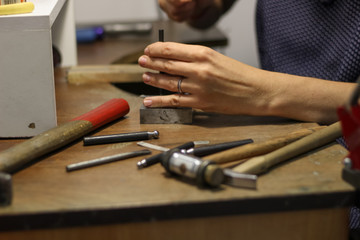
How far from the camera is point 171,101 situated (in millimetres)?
883

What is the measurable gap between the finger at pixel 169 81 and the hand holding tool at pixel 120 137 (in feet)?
0.36

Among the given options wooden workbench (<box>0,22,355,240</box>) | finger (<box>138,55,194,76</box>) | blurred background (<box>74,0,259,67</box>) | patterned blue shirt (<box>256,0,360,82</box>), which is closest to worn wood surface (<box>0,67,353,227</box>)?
wooden workbench (<box>0,22,355,240</box>)

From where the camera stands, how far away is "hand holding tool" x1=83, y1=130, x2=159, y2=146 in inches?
31.2

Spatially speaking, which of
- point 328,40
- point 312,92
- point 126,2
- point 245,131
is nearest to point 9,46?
point 245,131

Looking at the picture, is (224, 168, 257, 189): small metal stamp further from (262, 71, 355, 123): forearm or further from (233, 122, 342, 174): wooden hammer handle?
(262, 71, 355, 123): forearm

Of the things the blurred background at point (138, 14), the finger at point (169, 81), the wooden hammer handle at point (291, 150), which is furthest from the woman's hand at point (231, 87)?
the blurred background at point (138, 14)

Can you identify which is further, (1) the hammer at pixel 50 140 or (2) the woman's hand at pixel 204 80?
(2) the woman's hand at pixel 204 80

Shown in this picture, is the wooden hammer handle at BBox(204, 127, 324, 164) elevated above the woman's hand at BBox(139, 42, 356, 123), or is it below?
below

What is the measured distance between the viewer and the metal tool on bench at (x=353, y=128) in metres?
0.57

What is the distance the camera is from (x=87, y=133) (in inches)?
33.1

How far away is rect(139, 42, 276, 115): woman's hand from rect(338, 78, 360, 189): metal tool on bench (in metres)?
0.30

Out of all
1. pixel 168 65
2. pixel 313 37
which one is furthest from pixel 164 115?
pixel 313 37

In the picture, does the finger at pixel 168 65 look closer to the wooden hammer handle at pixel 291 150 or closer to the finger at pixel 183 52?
the finger at pixel 183 52

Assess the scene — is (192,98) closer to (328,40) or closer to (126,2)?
(328,40)
